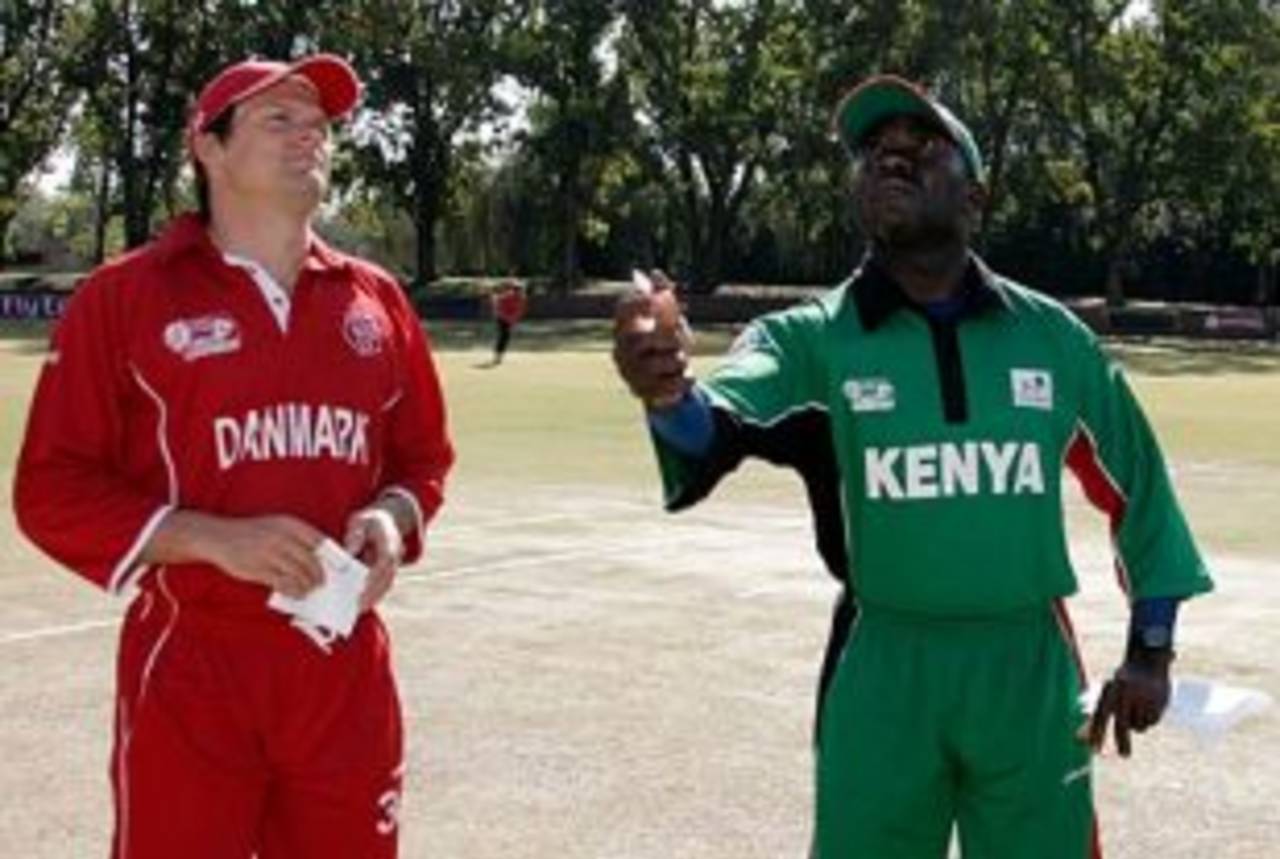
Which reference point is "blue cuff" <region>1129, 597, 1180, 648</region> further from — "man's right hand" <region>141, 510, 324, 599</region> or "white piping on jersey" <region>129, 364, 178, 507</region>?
"white piping on jersey" <region>129, 364, 178, 507</region>

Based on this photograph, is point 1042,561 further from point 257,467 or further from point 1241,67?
point 1241,67

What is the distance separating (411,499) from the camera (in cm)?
409

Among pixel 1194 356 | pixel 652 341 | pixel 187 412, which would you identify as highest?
pixel 652 341

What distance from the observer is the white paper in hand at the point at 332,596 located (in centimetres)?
368

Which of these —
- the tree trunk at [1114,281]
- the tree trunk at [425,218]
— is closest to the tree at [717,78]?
the tree trunk at [425,218]

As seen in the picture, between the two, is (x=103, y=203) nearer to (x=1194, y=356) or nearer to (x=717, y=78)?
(x=717, y=78)

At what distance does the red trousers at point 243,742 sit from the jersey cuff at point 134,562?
7cm

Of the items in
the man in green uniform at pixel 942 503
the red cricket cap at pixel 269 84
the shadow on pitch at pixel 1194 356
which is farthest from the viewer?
the shadow on pitch at pixel 1194 356

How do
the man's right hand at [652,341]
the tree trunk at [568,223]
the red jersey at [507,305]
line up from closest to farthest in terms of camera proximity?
the man's right hand at [652,341] → the red jersey at [507,305] → the tree trunk at [568,223]

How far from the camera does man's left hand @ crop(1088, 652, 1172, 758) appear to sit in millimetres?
3838

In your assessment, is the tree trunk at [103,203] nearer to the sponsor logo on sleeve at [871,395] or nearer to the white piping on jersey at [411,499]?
the white piping on jersey at [411,499]

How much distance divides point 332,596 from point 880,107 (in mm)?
1396

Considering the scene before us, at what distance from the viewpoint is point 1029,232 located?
70.8 metres

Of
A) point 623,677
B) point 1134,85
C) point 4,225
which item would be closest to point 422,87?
point 4,225
